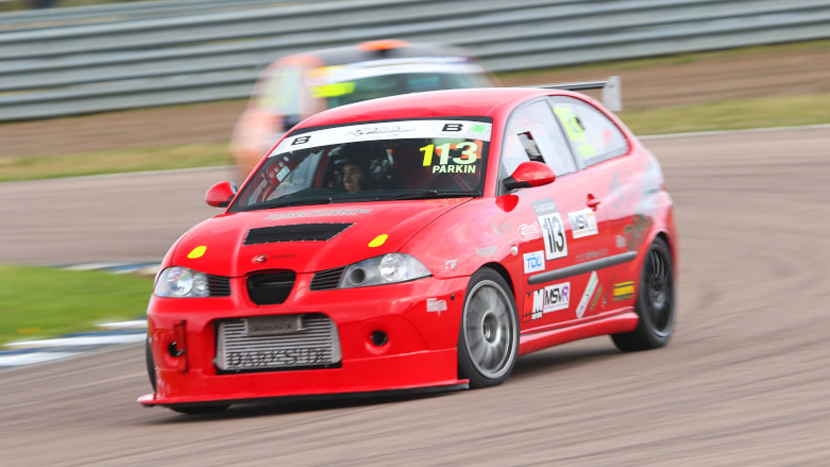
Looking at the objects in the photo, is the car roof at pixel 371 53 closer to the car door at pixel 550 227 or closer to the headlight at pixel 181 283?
the car door at pixel 550 227

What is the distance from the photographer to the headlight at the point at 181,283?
6.77 metres

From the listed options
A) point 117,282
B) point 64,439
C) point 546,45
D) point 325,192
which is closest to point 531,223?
point 325,192

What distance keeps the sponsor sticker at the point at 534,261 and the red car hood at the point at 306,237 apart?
391 millimetres

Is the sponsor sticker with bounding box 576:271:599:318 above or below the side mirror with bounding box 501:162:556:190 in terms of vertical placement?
below

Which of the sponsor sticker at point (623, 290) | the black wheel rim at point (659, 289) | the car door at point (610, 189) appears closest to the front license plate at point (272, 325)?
the car door at point (610, 189)

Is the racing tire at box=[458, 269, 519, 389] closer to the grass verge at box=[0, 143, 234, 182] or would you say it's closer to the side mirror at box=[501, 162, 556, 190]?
the side mirror at box=[501, 162, 556, 190]

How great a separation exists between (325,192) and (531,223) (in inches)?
39.6

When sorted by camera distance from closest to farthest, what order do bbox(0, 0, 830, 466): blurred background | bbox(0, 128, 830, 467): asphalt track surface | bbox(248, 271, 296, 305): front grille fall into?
bbox(0, 128, 830, 467): asphalt track surface, bbox(0, 0, 830, 466): blurred background, bbox(248, 271, 296, 305): front grille

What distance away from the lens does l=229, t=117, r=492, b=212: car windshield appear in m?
7.37

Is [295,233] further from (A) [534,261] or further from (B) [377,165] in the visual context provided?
(A) [534,261]

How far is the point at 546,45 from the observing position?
26203 millimetres

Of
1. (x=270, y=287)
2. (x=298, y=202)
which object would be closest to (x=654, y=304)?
(x=298, y=202)

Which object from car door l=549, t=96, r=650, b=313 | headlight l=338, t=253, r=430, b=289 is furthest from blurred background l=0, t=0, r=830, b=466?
headlight l=338, t=253, r=430, b=289

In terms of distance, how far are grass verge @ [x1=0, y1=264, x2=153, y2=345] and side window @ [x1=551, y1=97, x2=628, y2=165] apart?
12.8ft
